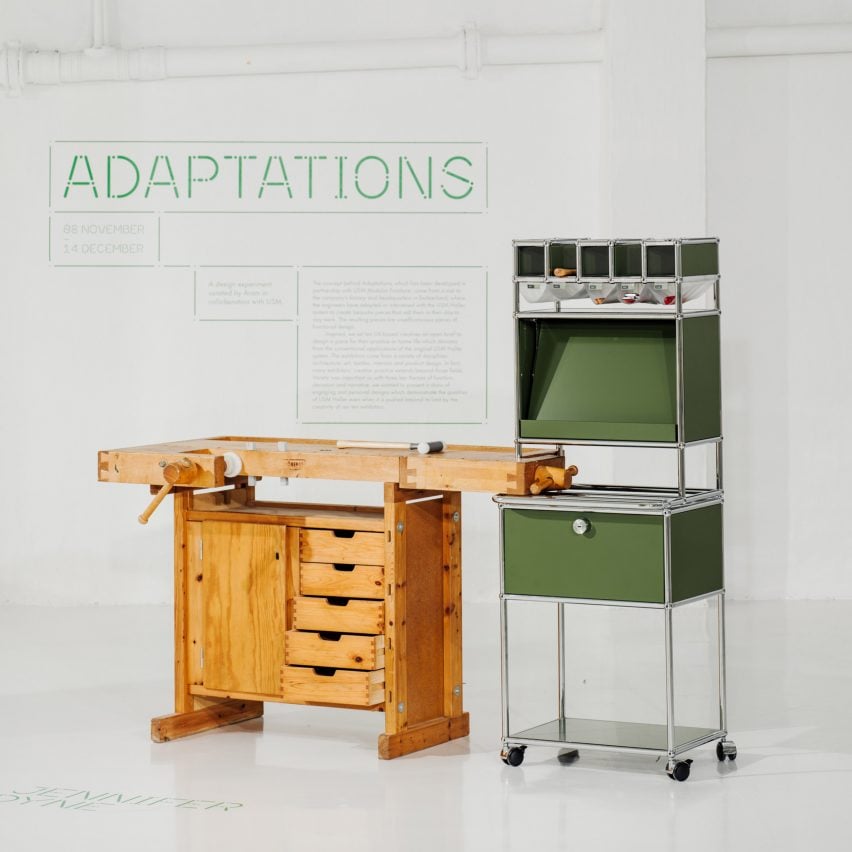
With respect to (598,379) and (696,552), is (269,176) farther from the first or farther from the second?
(696,552)

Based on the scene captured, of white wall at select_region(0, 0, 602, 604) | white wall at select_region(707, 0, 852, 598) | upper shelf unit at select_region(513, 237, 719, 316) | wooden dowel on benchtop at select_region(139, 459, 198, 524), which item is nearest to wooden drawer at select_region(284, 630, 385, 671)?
A: wooden dowel on benchtop at select_region(139, 459, 198, 524)

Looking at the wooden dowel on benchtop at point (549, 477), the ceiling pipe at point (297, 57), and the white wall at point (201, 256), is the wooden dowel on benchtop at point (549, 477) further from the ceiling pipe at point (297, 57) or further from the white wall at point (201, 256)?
the ceiling pipe at point (297, 57)

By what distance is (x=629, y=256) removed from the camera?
4777 millimetres

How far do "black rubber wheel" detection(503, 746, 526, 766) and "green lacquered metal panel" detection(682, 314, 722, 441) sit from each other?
1.10m

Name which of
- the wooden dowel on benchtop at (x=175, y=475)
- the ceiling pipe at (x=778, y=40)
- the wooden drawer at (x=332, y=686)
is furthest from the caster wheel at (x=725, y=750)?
the ceiling pipe at (x=778, y=40)

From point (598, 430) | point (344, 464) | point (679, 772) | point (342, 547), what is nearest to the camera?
point (679, 772)

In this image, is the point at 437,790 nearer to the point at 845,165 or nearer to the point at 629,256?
the point at 629,256

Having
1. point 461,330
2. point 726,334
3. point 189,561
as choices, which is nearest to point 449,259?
point 461,330

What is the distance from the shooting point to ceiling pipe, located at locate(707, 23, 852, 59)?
26.4 ft

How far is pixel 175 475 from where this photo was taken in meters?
5.21

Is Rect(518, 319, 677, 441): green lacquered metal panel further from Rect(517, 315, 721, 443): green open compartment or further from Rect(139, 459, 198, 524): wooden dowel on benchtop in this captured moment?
Rect(139, 459, 198, 524): wooden dowel on benchtop

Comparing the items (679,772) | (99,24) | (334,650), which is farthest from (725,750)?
(99,24)

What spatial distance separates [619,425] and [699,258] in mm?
577

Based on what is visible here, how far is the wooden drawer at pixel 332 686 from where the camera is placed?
5.07 m
